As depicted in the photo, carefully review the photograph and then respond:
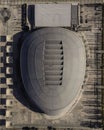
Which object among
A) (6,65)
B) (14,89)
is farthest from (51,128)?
(6,65)

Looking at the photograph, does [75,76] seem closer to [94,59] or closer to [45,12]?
[94,59]

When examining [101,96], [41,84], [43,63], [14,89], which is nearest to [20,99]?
[14,89]

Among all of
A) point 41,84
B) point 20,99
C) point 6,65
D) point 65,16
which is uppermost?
point 65,16

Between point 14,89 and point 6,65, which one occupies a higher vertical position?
point 6,65

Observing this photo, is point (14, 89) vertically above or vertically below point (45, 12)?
below

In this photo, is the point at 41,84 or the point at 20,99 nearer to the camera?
the point at 41,84

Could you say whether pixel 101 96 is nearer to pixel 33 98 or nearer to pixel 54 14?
pixel 33 98
